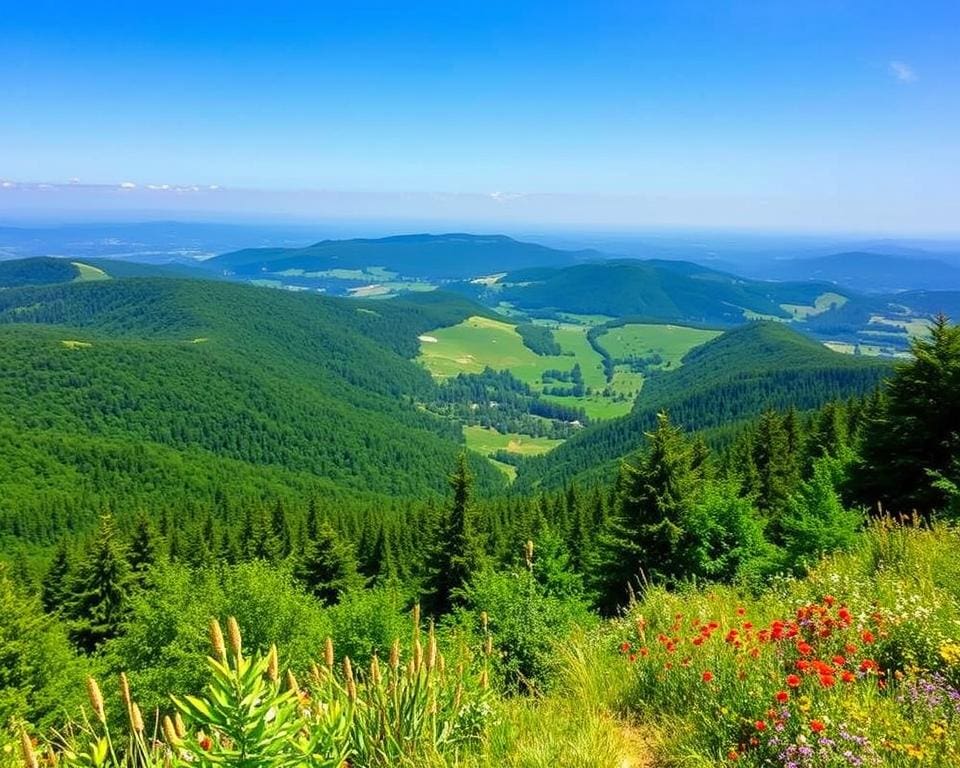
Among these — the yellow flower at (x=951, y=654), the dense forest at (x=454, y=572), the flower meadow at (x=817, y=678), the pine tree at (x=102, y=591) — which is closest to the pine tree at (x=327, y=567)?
the dense forest at (x=454, y=572)

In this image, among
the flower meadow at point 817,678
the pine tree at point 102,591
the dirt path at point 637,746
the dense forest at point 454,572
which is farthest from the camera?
the pine tree at point 102,591

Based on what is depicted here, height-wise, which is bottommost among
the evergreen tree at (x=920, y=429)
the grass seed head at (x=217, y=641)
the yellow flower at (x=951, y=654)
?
the evergreen tree at (x=920, y=429)

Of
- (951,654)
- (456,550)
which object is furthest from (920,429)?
(456,550)

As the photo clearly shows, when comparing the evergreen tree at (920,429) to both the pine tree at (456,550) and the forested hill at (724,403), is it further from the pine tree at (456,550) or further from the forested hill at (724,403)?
the forested hill at (724,403)

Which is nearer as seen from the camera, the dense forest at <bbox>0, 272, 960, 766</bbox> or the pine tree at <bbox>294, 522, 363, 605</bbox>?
the dense forest at <bbox>0, 272, 960, 766</bbox>

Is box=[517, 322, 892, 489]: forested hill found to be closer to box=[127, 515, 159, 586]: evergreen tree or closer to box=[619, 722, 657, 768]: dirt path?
box=[127, 515, 159, 586]: evergreen tree

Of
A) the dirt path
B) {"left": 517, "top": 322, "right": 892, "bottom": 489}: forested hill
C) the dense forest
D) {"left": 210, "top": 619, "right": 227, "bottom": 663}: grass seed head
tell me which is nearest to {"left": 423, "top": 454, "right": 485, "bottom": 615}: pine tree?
the dense forest
